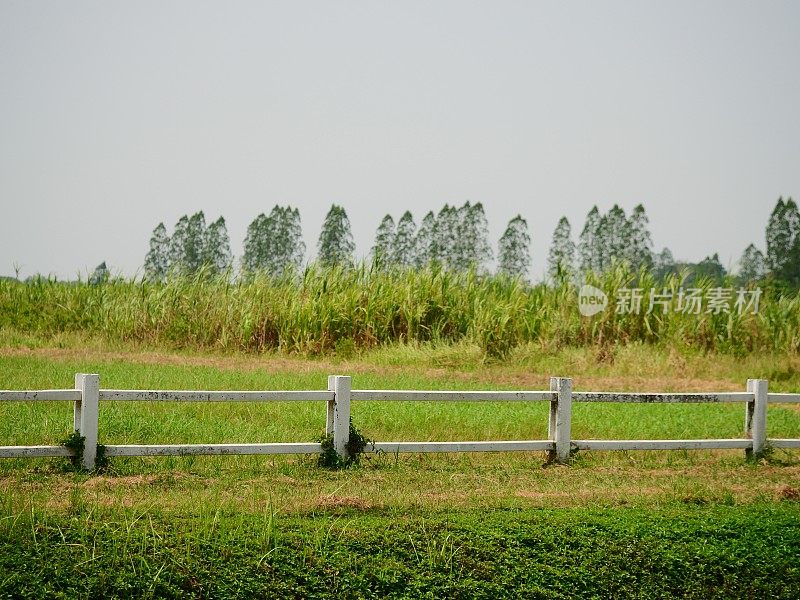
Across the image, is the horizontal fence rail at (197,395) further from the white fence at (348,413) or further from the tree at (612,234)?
the tree at (612,234)

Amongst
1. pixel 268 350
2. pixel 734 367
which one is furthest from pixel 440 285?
pixel 734 367

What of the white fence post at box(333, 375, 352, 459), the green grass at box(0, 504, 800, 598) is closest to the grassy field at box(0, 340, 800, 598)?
the green grass at box(0, 504, 800, 598)

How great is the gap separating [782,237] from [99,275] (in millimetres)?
53794

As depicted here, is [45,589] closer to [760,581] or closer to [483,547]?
[483,547]

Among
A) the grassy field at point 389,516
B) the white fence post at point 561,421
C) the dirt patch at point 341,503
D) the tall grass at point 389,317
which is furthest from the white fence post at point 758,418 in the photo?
the tall grass at point 389,317

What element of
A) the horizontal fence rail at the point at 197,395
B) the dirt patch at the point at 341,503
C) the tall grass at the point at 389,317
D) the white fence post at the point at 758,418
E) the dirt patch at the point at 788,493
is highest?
the tall grass at the point at 389,317

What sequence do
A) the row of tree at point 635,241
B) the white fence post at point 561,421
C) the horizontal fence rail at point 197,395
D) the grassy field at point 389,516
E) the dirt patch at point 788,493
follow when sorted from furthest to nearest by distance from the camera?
the row of tree at point 635,241, the white fence post at point 561,421, the dirt patch at point 788,493, the horizontal fence rail at point 197,395, the grassy field at point 389,516

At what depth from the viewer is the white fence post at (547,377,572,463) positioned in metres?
10.5

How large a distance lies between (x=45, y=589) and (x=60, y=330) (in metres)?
19.1

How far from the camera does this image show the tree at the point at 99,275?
24312 mm

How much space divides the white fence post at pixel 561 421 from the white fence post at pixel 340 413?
8.85 feet

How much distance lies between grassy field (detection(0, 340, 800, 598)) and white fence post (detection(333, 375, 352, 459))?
0.34 meters

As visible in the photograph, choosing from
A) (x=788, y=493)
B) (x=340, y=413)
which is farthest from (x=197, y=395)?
(x=788, y=493)

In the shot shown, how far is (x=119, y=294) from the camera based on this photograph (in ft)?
76.9
